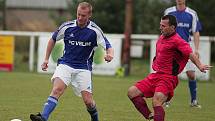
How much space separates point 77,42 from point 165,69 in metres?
1.46

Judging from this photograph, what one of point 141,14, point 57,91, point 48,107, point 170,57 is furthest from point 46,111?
point 141,14

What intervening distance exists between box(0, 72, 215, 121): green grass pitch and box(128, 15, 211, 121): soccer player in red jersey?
170 centimetres

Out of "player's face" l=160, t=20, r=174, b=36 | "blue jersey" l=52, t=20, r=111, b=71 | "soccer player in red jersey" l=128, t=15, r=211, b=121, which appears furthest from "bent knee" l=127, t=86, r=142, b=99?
"player's face" l=160, t=20, r=174, b=36

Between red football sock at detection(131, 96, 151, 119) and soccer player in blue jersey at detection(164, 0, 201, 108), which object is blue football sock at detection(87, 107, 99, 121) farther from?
soccer player in blue jersey at detection(164, 0, 201, 108)

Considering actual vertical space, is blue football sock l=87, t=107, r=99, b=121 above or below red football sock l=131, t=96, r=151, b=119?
below

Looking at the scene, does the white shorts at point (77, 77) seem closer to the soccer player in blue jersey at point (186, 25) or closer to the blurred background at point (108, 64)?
the blurred background at point (108, 64)

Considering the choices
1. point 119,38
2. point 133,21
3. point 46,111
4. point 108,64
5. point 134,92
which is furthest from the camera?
point 133,21

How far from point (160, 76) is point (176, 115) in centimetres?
275

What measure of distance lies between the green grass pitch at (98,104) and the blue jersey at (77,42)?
1537 mm

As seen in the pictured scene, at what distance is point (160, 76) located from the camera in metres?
9.75

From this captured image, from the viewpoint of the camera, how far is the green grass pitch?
38.6ft

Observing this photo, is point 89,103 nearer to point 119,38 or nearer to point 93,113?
point 93,113

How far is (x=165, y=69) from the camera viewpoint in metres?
9.82

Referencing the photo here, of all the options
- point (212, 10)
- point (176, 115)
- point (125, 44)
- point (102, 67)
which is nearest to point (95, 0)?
point (212, 10)
